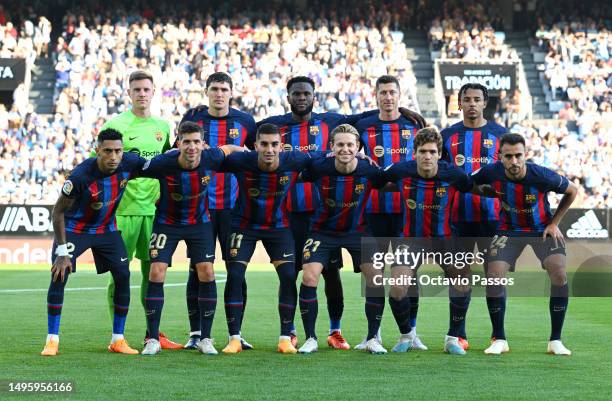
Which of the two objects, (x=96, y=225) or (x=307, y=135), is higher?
(x=307, y=135)

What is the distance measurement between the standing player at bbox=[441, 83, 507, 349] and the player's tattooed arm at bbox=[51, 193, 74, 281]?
10.9ft

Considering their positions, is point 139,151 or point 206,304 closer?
point 206,304

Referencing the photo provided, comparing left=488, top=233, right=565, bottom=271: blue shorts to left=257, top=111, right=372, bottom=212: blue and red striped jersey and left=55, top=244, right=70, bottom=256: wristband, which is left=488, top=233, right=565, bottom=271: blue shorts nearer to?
left=257, top=111, right=372, bottom=212: blue and red striped jersey

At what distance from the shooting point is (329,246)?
9.33 metres

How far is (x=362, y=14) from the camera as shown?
3291 centimetres

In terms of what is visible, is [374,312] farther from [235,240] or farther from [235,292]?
[235,240]

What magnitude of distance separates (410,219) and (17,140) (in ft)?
60.0

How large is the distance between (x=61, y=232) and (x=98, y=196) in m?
0.43

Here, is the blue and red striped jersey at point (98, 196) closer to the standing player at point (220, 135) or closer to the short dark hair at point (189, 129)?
the short dark hair at point (189, 129)

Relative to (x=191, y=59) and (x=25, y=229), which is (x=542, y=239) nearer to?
(x=25, y=229)

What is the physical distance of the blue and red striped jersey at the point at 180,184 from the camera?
9.05 m

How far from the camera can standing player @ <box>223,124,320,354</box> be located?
9148mm

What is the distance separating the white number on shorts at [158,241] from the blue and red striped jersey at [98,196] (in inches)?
14.0

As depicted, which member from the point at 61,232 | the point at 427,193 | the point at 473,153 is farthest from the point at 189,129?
the point at 473,153
